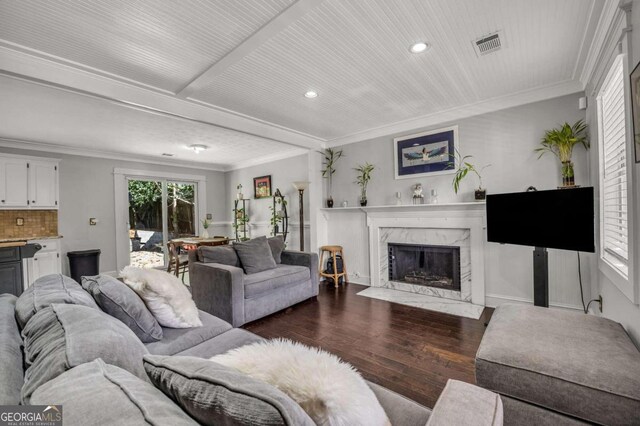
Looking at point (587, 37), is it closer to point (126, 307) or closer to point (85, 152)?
point (126, 307)

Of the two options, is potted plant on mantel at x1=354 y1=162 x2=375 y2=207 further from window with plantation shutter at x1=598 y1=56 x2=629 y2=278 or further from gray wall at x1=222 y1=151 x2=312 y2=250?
window with plantation shutter at x1=598 y1=56 x2=629 y2=278

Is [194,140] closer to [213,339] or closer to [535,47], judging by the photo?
[213,339]

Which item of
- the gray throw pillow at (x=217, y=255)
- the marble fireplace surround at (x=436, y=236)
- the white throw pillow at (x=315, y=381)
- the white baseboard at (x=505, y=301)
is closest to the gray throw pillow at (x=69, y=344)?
the white throw pillow at (x=315, y=381)

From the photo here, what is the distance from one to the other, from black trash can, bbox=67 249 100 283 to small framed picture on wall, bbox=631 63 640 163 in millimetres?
6564

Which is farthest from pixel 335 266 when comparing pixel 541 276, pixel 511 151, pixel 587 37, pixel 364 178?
pixel 587 37

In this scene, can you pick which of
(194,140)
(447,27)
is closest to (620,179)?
(447,27)

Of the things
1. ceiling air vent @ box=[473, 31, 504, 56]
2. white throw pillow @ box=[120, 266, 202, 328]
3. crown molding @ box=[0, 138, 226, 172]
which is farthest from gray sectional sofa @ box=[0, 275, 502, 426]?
crown molding @ box=[0, 138, 226, 172]

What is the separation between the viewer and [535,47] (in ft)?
7.54

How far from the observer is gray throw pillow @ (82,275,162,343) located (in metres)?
1.46

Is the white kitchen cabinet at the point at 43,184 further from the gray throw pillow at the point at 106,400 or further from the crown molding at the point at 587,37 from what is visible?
the crown molding at the point at 587,37

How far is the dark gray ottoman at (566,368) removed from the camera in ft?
3.62

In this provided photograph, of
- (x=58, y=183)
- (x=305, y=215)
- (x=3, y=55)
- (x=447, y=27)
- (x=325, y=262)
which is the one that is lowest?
(x=325, y=262)

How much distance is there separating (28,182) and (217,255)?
12.2 feet

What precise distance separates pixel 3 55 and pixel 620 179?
177 inches
